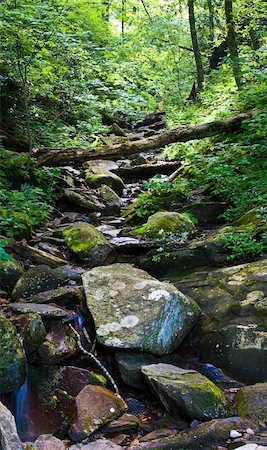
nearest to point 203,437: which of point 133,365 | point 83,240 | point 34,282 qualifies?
point 133,365

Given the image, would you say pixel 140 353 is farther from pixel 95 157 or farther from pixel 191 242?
pixel 95 157

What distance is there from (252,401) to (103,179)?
7.62m

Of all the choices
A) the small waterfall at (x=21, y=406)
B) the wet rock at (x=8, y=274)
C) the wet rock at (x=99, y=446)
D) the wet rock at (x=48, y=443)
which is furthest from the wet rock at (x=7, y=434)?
the wet rock at (x=8, y=274)

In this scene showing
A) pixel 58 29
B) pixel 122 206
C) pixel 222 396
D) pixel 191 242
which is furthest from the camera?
pixel 122 206

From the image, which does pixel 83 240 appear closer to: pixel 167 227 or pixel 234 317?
pixel 167 227

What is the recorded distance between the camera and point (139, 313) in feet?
14.6

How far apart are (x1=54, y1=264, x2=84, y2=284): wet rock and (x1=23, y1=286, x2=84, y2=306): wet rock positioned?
0.46m

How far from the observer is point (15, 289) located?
4945 mm

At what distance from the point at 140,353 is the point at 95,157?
538cm

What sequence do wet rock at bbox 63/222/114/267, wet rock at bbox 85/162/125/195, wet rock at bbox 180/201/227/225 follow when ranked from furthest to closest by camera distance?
wet rock at bbox 85/162/125/195 → wet rock at bbox 180/201/227/225 → wet rock at bbox 63/222/114/267

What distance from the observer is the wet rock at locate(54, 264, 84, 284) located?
552 cm

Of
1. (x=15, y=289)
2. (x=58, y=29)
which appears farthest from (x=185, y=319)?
(x=58, y=29)

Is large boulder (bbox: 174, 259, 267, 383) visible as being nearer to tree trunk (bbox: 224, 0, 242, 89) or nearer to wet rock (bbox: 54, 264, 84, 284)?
wet rock (bbox: 54, 264, 84, 284)

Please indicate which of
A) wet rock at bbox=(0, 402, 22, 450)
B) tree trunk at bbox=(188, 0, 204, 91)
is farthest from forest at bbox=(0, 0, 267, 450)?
tree trunk at bbox=(188, 0, 204, 91)
